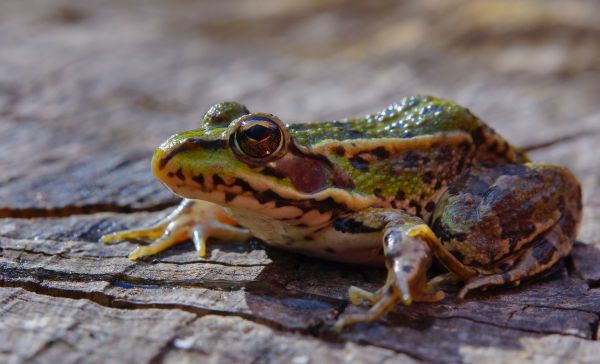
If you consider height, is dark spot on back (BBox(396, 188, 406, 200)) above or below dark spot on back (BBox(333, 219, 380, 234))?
above

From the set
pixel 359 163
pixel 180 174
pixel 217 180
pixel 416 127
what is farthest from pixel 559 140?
pixel 180 174

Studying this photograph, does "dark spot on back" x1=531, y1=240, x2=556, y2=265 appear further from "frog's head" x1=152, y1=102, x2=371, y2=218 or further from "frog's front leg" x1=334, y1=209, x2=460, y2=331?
"frog's head" x1=152, y1=102, x2=371, y2=218

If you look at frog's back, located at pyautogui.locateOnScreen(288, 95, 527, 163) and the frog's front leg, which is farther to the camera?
frog's back, located at pyautogui.locateOnScreen(288, 95, 527, 163)

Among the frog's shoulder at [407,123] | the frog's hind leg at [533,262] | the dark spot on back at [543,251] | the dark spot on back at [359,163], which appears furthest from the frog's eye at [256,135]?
the dark spot on back at [543,251]

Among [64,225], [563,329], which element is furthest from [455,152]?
[64,225]

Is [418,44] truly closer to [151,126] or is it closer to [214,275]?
[151,126]

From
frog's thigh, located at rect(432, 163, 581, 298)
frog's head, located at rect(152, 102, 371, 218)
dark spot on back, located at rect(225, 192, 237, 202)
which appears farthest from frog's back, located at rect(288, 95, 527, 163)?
dark spot on back, located at rect(225, 192, 237, 202)
